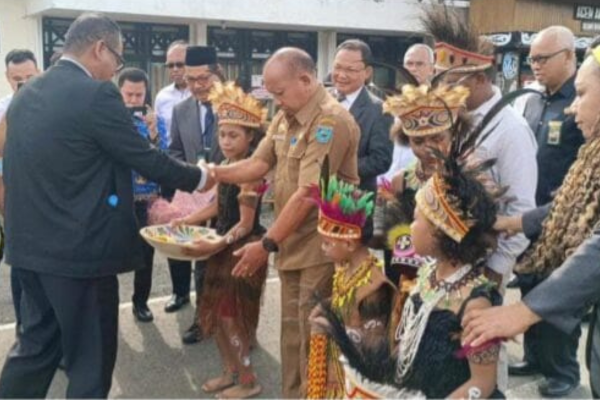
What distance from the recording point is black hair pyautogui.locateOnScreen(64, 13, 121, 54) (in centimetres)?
313

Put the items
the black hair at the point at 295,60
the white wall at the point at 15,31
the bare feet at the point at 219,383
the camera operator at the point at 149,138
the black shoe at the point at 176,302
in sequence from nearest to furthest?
the black hair at the point at 295,60 → the bare feet at the point at 219,383 → the camera operator at the point at 149,138 → the black shoe at the point at 176,302 → the white wall at the point at 15,31

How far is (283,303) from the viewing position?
335 cm

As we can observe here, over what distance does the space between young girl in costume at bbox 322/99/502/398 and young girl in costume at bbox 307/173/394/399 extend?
19.1 inches

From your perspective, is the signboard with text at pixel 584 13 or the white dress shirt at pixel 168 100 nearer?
the white dress shirt at pixel 168 100

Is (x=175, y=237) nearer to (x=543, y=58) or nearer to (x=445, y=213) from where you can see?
(x=445, y=213)

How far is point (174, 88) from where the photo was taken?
20.1ft

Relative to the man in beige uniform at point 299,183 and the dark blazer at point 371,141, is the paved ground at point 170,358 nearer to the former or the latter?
Result: the man in beige uniform at point 299,183

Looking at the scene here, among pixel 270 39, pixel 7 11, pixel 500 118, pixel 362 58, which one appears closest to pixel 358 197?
pixel 500 118

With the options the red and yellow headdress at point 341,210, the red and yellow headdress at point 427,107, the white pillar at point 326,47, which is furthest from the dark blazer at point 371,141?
the white pillar at point 326,47

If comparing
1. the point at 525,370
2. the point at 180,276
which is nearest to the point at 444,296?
the point at 525,370

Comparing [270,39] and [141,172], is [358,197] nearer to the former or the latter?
[141,172]

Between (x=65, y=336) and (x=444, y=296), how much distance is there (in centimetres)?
188

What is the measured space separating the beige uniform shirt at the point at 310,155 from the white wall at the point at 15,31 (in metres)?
9.82

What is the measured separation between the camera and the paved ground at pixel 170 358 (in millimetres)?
3857
